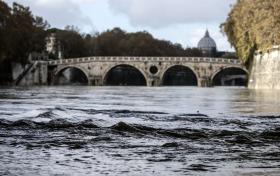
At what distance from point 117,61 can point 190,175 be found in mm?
109628

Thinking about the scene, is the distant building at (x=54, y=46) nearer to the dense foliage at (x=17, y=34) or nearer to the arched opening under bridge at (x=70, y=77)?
the arched opening under bridge at (x=70, y=77)

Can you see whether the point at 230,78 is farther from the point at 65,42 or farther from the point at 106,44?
the point at 65,42

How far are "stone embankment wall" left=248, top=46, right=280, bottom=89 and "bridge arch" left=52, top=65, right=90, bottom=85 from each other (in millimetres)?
45028

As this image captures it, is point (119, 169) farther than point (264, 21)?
No

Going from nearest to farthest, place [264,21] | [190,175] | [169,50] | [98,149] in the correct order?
[190,175] → [98,149] → [264,21] → [169,50]

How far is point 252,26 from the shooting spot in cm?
6862

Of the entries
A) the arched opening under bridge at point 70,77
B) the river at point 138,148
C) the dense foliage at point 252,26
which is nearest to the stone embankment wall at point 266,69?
the dense foliage at point 252,26

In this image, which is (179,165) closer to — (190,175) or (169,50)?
(190,175)

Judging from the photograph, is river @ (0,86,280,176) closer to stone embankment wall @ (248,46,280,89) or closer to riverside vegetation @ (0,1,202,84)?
stone embankment wall @ (248,46,280,89)

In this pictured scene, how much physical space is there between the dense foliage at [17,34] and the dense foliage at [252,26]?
28.7 meters

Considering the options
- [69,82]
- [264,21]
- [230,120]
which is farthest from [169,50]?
[230,120]

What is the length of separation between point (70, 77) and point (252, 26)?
69440mm

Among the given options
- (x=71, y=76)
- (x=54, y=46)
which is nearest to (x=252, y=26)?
Answer: (x=71, y=76)

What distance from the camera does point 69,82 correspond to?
427 feet
